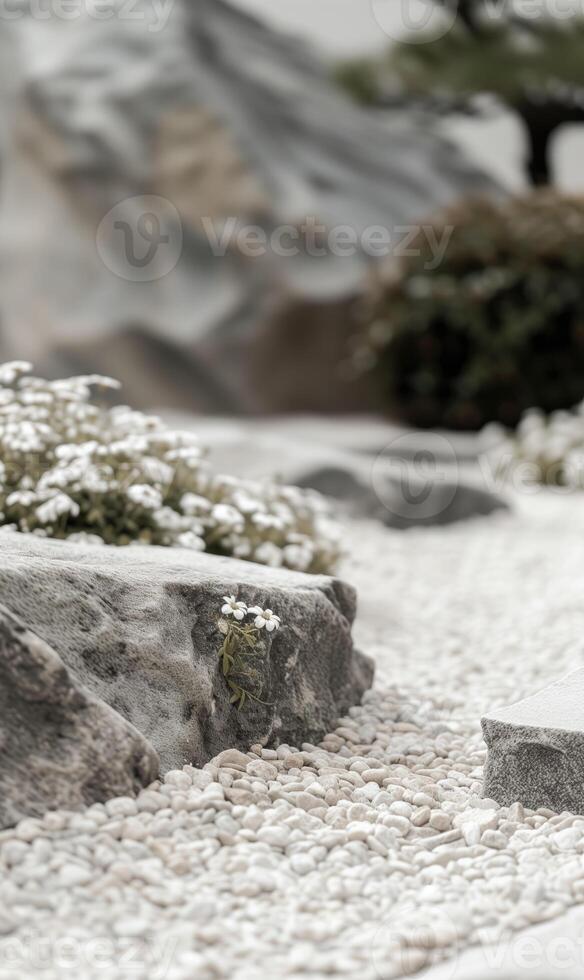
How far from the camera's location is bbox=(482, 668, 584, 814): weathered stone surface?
2.30m

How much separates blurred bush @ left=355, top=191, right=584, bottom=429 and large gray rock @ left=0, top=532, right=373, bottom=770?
191 inches

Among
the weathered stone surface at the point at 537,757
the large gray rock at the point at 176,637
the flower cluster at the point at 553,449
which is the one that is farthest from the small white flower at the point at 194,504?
the flower cluster at the point at 553,449

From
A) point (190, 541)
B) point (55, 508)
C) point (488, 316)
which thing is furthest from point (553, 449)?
point (55, 508)

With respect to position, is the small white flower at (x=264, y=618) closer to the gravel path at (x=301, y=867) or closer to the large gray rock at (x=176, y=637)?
the large gray rock at (x=176, y=637)

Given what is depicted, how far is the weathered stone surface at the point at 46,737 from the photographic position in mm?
2041

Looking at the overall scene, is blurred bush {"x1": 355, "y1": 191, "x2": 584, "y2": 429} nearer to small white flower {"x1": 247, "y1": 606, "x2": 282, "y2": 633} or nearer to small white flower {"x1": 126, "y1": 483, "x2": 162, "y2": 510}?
small white flower {"x1": 126, "y1": 483, "x2": 162, "y2": 510}

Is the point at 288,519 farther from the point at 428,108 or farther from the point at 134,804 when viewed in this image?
the point at 428,108

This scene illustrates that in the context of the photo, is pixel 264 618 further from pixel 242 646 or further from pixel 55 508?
pixel 55 508

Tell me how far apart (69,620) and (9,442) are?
1.25 meters

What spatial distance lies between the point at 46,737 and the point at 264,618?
635mm

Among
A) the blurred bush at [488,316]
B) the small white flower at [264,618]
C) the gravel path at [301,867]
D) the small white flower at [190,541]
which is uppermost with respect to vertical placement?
the blurred bush at [488,316]

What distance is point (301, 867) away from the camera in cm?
203

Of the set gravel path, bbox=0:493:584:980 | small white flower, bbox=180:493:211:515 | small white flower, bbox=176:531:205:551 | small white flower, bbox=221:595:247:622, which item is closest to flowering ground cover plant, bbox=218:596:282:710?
small white flower, bbox=221:595:247:622

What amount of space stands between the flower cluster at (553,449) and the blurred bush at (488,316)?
663 millimetres
